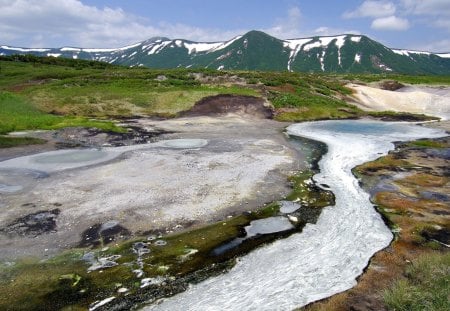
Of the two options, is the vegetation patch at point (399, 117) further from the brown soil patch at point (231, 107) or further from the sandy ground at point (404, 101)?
the brown soil patch at point (231, 107)

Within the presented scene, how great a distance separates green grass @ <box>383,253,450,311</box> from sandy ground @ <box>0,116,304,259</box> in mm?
9931

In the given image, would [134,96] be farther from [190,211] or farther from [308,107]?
[190,211]

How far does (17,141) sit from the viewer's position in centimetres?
3847

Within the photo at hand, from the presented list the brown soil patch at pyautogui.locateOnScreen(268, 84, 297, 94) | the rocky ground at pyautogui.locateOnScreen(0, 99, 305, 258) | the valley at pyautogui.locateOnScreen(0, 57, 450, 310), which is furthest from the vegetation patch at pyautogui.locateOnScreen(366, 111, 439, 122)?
the rocky ground at pyautogui.locateOnScreen(0, 99, 305, 258)

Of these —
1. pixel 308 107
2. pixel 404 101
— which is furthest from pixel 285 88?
pixel 404 101

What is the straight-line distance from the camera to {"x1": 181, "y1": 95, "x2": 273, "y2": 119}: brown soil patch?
5958 centimetres

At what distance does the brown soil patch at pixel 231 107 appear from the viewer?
59.6m

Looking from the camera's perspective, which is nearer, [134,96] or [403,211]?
[403,211]

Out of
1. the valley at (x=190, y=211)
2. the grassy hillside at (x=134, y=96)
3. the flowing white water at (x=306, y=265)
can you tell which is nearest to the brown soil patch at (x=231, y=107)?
the grassy hillside at (x=134, y=96)

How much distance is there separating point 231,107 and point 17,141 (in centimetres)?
3250

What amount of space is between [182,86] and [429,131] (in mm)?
41766

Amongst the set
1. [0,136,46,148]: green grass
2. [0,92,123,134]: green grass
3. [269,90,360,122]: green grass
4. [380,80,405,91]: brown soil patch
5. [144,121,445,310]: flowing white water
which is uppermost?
[380,80,405,91]: brown soil patch

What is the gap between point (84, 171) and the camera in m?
28.8

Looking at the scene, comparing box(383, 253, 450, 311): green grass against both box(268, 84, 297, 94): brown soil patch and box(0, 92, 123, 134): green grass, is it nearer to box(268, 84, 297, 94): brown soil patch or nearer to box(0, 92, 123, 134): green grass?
box(0, 92, 123, 134): green grass
